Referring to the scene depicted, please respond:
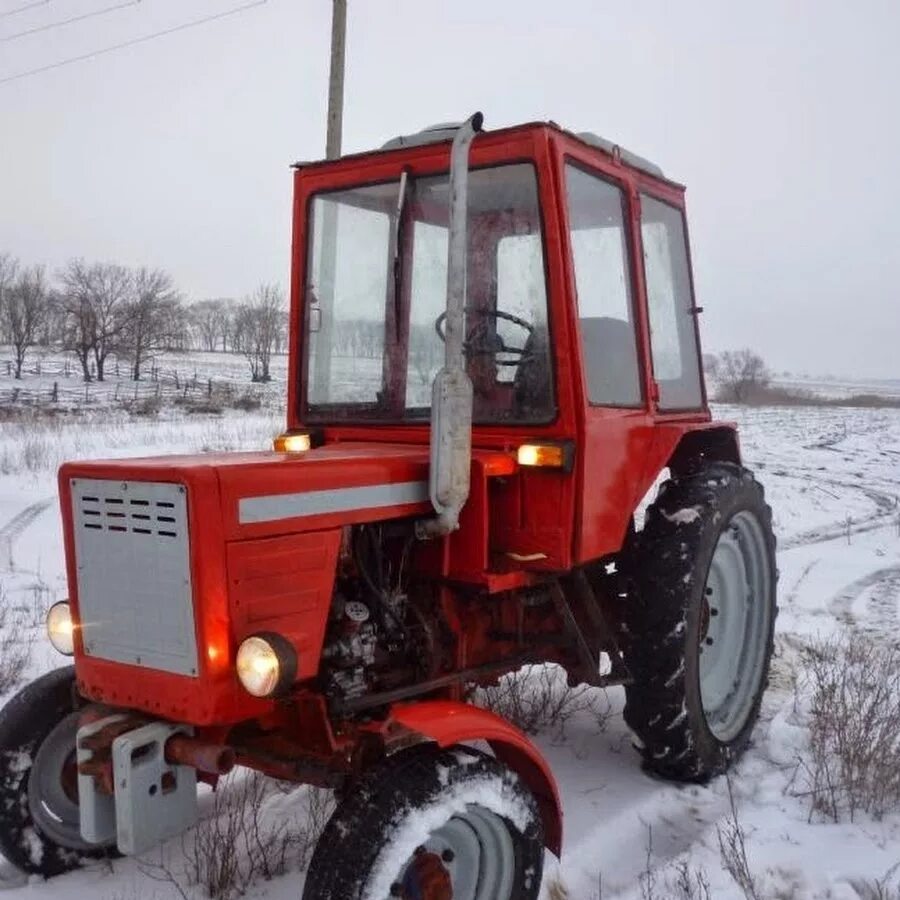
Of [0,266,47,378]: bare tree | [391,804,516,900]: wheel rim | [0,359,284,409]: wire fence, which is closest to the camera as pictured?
[391,804,516,900]: wheel rim

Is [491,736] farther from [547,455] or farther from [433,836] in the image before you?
[547,455]

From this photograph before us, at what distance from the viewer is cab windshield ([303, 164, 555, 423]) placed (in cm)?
325

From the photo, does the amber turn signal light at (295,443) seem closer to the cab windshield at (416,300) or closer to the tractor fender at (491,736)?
the cab windshield at (416,300)

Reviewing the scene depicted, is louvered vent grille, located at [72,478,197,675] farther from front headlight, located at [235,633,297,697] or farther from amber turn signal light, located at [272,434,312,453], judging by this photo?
amber turn signal light, located at [272,434,312,453]

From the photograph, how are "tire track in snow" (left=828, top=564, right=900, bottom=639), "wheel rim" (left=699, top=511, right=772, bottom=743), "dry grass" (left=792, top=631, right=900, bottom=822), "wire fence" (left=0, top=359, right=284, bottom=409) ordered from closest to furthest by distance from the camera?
"dry grass" (left=792, top=631, right=900, bottom=822) → "wheel rim" (left=699, top=511, right=772, bottom=743) → "tire track in snow" (left=828, top=564, right=900, bottom=639) → "wire fence" (left=0, top=359, right=284, bottom=409)

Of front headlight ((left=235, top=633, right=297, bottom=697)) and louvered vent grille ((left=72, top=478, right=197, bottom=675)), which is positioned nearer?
front headlight ((left=235, top=633, right=297, bottom=697))

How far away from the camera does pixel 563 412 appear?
3154 millimetres

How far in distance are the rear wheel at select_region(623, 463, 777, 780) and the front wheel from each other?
3.53ft

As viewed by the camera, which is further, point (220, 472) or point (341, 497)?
point (341, 497)

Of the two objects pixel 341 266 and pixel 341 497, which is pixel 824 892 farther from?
pixel 341 266

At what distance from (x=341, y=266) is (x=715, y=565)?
208 cm

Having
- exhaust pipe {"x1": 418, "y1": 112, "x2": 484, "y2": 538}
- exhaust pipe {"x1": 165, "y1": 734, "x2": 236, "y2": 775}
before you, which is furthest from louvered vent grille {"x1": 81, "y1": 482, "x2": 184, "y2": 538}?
exhaust pipe {"x1": 418, "y1": 112, "x2": 484, "y2": 538}

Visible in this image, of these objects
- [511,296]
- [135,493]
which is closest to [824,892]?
[511,296]

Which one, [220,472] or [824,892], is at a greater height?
[220,472]
